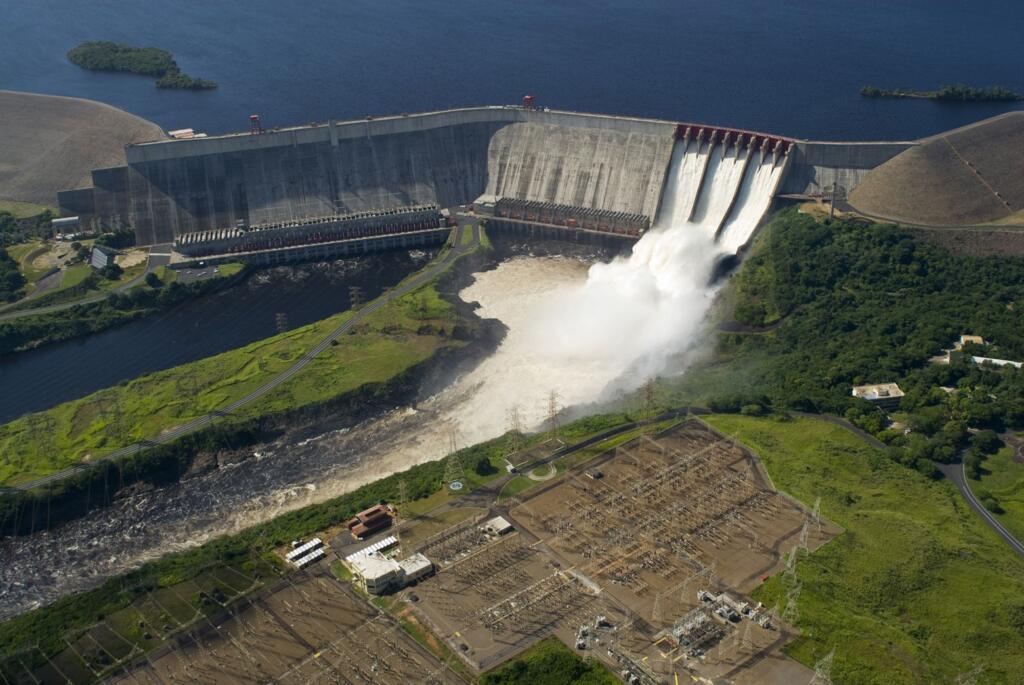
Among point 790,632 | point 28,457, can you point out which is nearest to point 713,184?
point 790,632

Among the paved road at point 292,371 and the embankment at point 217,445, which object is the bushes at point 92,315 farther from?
the embankment at point 217,445

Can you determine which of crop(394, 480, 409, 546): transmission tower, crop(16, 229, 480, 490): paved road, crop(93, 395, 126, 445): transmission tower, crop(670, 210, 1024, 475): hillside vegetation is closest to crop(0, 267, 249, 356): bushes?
crop(93, 395, 126, 445): transmission tower

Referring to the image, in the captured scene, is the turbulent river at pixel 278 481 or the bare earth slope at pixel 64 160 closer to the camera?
the turbulent river at pixel 278 481

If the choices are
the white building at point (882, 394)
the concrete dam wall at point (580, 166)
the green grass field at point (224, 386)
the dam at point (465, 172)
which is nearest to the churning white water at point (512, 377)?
the dam at point (465, 172)

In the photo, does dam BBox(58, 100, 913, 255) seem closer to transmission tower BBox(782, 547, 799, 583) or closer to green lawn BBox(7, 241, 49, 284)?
green lawn BBox(7, 241, 49, 284)

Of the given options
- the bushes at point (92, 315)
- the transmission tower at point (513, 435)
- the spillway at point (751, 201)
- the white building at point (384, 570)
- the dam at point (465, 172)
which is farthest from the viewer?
the dam at point (465, 172)

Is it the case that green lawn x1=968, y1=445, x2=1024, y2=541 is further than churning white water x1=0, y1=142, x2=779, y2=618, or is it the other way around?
churning white water x1=0, y1=142, x2=779, y2=618
